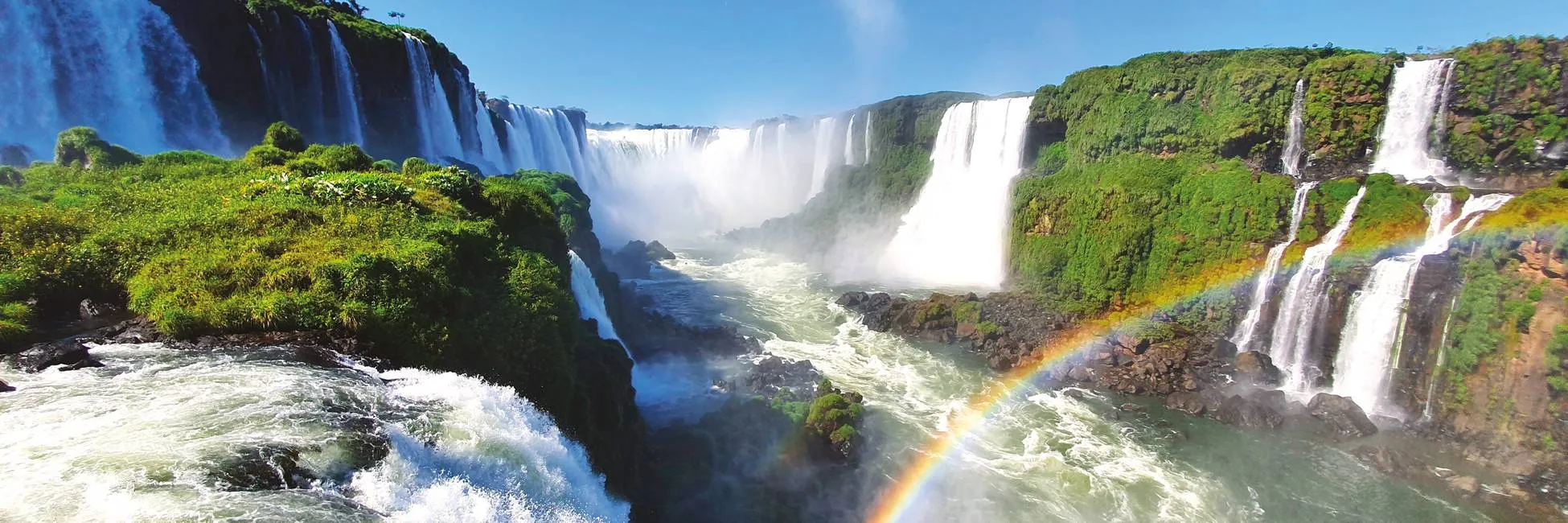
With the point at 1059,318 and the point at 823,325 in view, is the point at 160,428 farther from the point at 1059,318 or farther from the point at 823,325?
the point at 1059,318

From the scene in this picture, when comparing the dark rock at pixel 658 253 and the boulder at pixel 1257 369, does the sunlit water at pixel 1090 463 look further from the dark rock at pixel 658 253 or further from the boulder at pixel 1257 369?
the dark rock at pixel 658 253

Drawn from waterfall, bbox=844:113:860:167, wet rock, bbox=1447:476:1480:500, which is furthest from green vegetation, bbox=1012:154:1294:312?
waterfall, bbox=844:113:860:167

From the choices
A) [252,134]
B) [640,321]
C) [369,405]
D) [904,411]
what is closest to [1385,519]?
[904,411]

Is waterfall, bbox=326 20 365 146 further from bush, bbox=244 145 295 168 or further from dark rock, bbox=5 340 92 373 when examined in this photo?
dark rock, bbox=5 340 92 373

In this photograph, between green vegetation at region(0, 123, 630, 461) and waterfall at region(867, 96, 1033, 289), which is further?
waterfall at region(867, 96, 1033, 289)

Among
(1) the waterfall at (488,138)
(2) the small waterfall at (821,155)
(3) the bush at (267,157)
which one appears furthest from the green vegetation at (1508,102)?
(1) the waterfall at (488,138)

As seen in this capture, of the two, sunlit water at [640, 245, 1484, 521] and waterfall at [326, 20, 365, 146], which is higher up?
waterfall at [326, 20, 365, 146]
